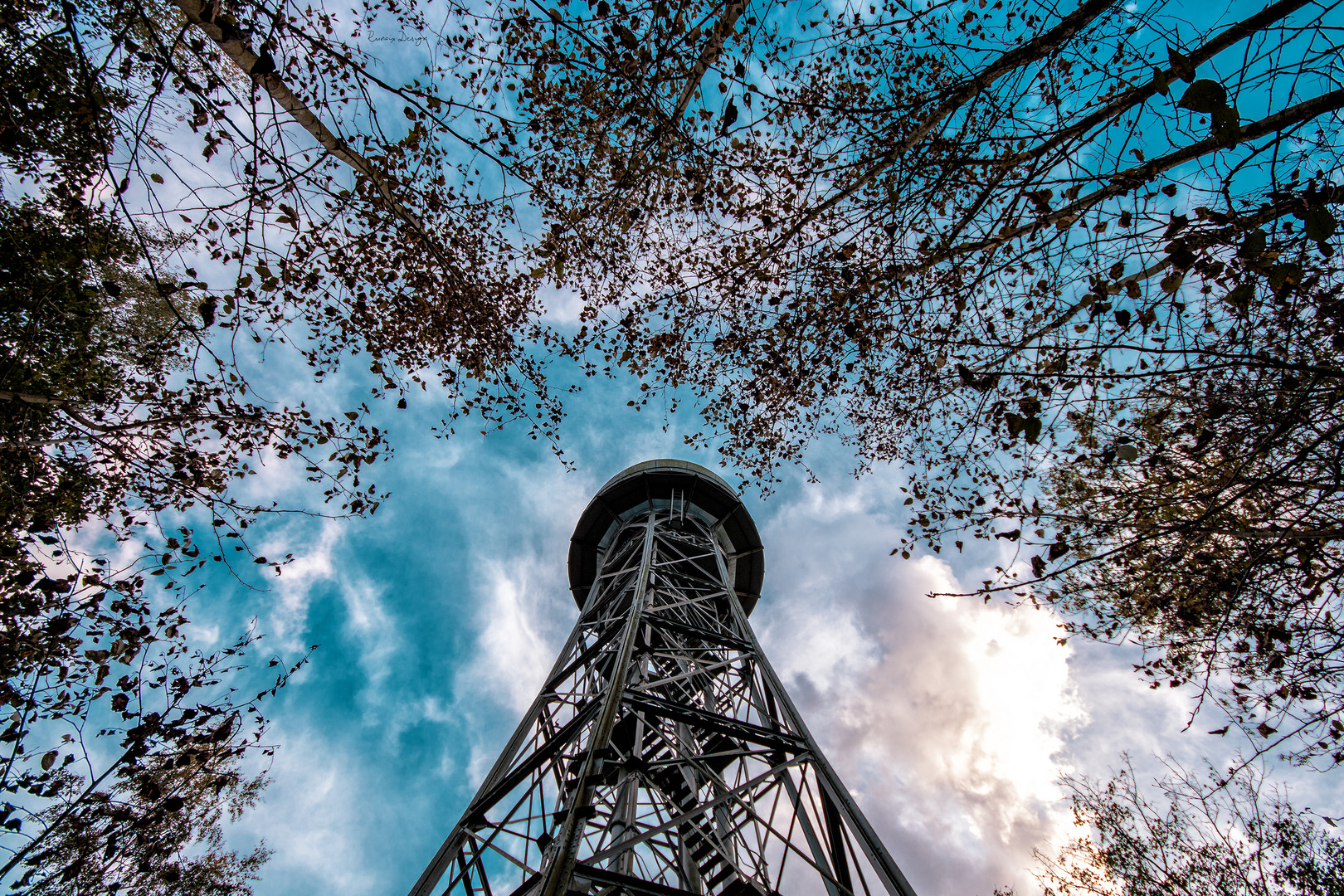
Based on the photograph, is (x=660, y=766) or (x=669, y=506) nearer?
(x=660, y=766)

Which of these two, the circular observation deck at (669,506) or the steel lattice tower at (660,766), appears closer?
the steel lattice tower at (660,766)

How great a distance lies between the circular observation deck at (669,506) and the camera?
14570 millimetres

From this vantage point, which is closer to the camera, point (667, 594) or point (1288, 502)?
point (1288, 502)

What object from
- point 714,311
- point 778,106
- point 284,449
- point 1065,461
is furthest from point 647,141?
point 1065,461

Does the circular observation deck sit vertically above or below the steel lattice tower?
above

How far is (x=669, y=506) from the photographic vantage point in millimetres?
14367

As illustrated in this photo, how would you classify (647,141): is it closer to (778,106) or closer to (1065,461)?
(778,106)

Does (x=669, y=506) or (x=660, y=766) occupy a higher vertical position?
(x=669, y=506)

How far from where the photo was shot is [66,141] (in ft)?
19.6

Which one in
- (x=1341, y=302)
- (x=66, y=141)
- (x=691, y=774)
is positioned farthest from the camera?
(x=691, y=774)

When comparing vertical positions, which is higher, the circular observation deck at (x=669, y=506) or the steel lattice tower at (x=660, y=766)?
the circular observation deck at (x=669, y=506)

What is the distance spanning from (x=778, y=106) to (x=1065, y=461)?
5513 millimetres

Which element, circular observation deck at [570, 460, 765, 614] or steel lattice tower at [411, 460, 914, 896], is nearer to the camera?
steel lattice tower at [411, 460, 914, 896]

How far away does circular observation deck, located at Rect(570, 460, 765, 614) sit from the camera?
47.8 feet
